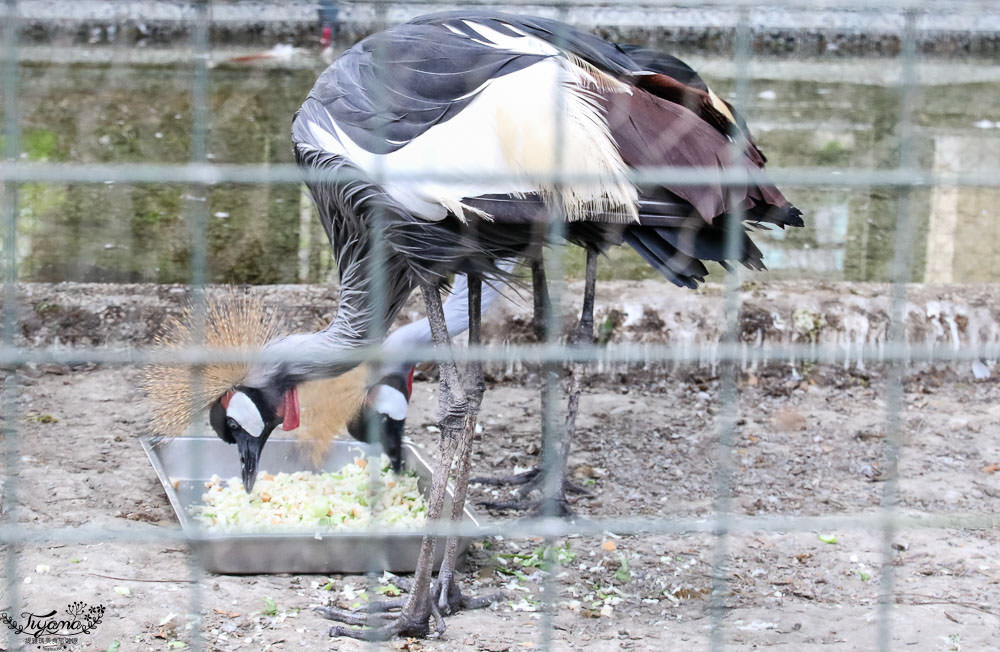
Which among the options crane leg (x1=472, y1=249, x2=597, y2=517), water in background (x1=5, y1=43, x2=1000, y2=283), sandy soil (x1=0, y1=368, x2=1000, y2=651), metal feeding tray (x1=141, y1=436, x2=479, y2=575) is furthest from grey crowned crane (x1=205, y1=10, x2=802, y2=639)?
water in background (x1=5, y1=43, x2=1000, y2=283)

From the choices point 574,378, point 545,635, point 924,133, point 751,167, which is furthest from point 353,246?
point 924,133

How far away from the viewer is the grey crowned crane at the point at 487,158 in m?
2.17

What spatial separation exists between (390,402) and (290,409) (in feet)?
0.86

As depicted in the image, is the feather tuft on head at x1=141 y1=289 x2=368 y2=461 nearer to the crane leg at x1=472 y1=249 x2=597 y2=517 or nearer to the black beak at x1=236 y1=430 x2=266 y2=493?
the black beak at x1=236 y1=430 x2=266 y2=493

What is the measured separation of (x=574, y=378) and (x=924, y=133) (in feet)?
12.4

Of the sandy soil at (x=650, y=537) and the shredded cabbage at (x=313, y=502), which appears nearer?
the sandy soil at (x=650, y=537)

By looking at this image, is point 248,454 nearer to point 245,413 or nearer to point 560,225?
point 245,413

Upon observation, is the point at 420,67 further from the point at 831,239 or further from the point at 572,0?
the point at 831,239

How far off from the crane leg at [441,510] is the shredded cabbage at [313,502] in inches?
8.6

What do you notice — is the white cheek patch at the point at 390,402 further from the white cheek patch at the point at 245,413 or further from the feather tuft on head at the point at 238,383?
the white cheek patch at the point at 245,413

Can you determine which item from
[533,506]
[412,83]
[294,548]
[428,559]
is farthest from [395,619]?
[412,83]

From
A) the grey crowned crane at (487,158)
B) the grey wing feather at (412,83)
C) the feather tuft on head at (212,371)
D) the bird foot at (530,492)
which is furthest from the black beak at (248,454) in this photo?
the grey wing feather at (412,83)

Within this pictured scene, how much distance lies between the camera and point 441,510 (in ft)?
7.88

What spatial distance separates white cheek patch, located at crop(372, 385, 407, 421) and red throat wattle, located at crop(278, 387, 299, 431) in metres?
0.21
